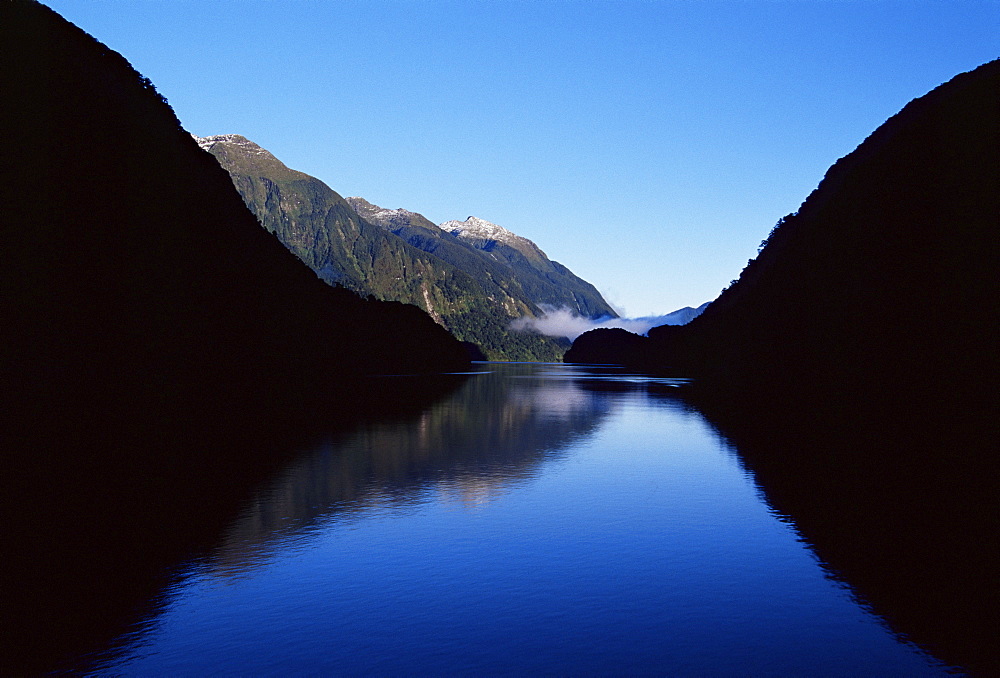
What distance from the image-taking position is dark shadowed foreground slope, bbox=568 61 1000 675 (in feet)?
98.0

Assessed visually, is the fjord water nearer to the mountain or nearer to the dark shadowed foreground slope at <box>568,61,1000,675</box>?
the dark shadowed foreground slope at <box>568,61,1000,675</box>

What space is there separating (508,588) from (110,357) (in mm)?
78105

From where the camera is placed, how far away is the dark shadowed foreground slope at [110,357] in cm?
2959

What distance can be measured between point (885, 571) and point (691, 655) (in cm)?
1315

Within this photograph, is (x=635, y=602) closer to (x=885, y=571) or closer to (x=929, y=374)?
(x=885, y=571)

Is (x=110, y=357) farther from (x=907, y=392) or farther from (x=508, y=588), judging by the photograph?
(x=907, y=392)

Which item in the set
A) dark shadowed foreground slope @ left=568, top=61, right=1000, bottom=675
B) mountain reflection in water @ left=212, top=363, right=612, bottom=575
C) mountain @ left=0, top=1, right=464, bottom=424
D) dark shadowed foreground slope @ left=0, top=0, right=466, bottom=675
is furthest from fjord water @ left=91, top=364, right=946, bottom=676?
Result: mountain @ left=0, top=1, right=464, bottom=424

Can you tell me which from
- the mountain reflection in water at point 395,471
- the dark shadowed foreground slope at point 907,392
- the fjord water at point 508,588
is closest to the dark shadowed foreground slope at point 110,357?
the mountain reflection in water at point 395,471

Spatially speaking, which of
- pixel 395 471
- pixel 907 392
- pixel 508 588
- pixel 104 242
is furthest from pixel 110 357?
pixel 907 392

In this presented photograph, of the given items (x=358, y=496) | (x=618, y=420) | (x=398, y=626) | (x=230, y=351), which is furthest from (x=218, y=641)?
(x=230, y=351)

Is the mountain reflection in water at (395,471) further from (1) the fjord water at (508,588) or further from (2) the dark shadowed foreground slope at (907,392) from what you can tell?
(2) the dark shadowed foreground slope at (907,392)

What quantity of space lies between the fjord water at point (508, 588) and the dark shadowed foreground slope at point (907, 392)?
279 cm

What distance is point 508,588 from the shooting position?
27141 mm

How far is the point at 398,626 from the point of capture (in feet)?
75.9
